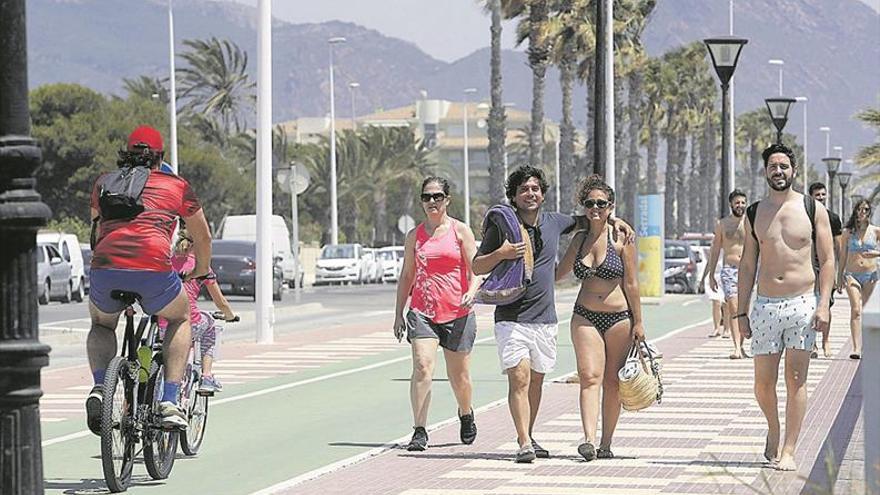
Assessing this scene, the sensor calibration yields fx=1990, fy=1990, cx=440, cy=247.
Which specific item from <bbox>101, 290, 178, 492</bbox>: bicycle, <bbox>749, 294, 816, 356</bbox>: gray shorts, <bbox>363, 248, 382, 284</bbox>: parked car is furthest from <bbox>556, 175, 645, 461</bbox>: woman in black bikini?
<bbox>363, 248, 382, 284</bbox>: parked car

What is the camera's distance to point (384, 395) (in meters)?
19.1

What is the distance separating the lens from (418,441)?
13891 millimetres

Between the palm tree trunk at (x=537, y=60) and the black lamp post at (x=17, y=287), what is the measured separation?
168 feet

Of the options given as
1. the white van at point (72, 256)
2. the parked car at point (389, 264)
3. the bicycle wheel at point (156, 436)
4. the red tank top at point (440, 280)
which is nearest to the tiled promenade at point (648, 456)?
the bicycle wheel at point (156, 436)

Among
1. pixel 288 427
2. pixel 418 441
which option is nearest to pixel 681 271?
pixel 288 427

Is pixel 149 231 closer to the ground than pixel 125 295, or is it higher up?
higher up

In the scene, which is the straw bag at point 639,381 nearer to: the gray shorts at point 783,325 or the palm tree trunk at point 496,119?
the gray shorts at point 783,325

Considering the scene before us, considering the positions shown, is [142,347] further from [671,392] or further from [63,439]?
[671,392]

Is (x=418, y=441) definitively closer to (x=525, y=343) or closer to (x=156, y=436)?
(x=525, y=343)

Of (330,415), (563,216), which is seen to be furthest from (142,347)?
(330,415)

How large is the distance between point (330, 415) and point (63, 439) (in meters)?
2.86

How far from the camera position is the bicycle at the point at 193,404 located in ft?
43.0

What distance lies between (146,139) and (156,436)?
1.81 metres

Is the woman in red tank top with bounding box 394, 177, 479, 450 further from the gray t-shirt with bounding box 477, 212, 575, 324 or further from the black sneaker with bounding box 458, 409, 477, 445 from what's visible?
the gray t-shirt with bounding box 477, 212, 575, 324
